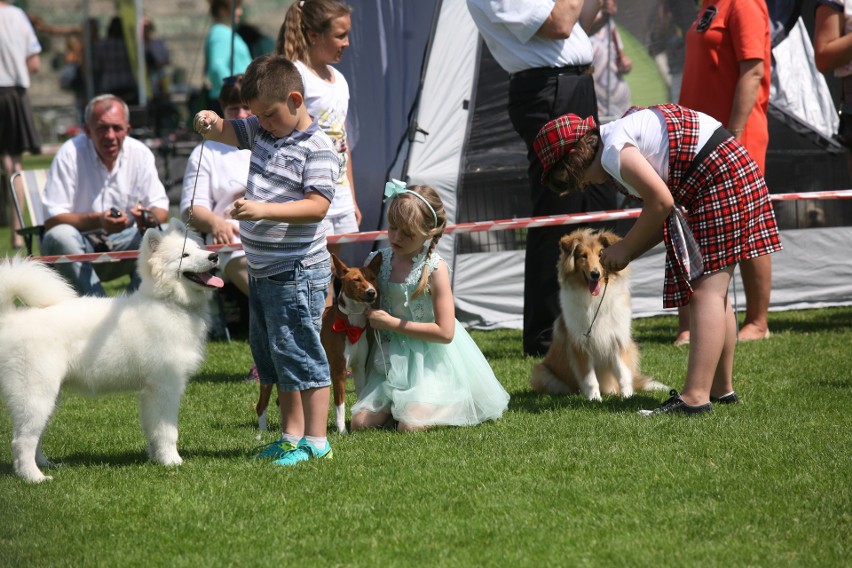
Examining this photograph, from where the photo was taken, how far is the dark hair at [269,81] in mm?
4004

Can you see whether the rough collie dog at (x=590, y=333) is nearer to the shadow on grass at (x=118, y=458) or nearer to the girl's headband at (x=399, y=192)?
the girl's headband at (x=399, y=192)

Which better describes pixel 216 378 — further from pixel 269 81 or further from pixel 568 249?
pixel 269 81

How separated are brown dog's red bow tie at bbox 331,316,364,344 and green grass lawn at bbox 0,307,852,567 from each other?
18.1 inches

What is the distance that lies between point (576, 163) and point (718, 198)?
66 centimetres

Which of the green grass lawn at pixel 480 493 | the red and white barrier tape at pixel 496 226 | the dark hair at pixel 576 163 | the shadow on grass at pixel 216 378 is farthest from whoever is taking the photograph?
the shadow on grass at pixel 216 378

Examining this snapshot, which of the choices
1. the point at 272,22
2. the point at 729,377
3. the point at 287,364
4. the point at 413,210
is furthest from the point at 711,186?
the point at 272,22

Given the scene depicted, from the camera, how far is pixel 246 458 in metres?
4.47

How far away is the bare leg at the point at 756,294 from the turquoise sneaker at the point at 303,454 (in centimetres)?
343

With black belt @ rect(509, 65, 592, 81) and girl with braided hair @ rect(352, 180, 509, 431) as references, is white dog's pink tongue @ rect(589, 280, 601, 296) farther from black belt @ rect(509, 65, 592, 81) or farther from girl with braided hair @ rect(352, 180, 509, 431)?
black belt @ rect(509, 65, 592, 81)

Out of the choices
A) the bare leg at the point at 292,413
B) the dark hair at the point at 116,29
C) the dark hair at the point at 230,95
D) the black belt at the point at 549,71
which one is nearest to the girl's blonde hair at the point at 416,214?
the bare leg at the point at 292,413

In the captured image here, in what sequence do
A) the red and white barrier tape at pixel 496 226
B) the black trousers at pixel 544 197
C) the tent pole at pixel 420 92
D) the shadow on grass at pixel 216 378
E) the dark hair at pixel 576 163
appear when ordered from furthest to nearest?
the tent pole at pixel 420 92 < the shadow on grass at pixel 216 378 < the red and white barrier tape at pixel 496 226 < the black trousers at pixel 544 197 < the dark hair at pixel 576 163

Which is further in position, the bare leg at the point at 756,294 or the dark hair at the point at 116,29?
the dark hair at the point at 116,29

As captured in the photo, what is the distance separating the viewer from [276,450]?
14.4 feet

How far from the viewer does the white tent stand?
A: 7.59 meters
